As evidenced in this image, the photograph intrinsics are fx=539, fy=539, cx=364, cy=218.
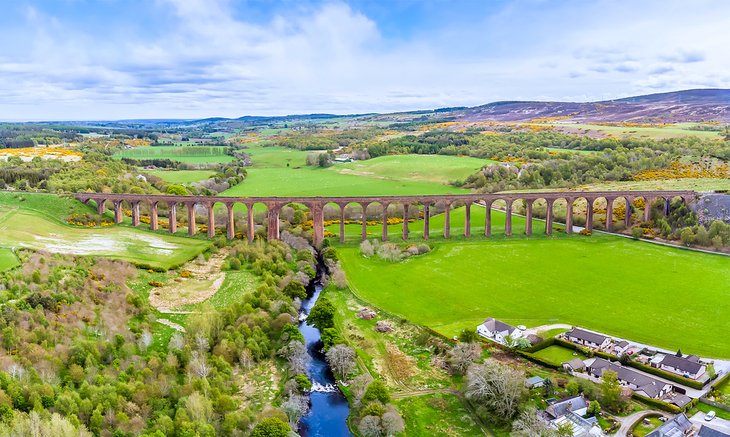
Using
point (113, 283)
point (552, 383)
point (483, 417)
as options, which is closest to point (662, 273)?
point (552, 383)

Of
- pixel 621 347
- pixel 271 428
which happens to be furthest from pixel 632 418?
pixel 271 428

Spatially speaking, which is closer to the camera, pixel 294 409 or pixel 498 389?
pixel 294 409

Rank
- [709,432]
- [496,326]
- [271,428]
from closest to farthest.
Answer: [709,432] < [271,428] < [496,326]

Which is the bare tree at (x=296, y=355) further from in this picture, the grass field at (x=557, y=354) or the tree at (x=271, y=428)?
the grass field at (x=557, y=354)

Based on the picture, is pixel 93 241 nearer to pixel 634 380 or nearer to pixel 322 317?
pixel 322 317

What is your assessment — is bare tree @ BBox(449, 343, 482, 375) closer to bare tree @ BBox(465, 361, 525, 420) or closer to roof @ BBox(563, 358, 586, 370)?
bare tree @ BBox(465, 361, 525, 420)

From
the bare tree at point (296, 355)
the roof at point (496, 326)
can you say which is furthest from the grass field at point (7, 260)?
the roof at point (496, 326)
